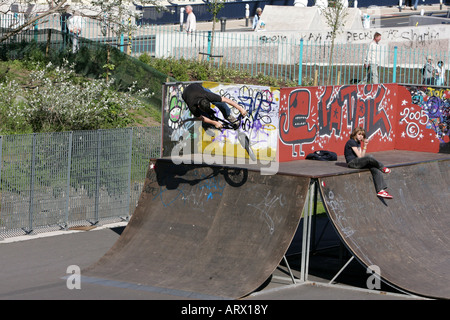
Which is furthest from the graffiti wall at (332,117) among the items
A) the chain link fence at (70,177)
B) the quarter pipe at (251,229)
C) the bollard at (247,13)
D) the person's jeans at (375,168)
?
the bollard at (247,13)

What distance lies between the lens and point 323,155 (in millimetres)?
14023

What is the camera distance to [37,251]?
12.7 meters

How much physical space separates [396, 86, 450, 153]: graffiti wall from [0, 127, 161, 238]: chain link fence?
6.02 metres

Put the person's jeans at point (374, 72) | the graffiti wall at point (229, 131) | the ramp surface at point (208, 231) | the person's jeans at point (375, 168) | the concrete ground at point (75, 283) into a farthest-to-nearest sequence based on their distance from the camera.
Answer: the person's jeans at point (374, 72), the graffiti wall at point (229, 131), the person's jeans at point (375, 168), the ramp surface at point (208, 231), the concrete ground at point (75, 283)

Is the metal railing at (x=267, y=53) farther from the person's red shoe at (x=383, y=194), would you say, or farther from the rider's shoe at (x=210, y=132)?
the person's red shoe at (x=383, y=194)

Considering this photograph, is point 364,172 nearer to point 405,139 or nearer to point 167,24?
point 405,139

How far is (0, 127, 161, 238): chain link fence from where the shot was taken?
13484mm

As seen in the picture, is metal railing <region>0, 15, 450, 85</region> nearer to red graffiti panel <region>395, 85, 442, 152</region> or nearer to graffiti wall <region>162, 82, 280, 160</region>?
red graffiti panel <region>395, 85, 442, 152</region>

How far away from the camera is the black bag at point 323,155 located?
13.9 meters

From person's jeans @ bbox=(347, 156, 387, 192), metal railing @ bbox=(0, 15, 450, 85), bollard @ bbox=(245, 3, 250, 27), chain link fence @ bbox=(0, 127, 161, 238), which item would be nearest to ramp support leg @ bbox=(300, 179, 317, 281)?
person's jeans @ bbox=(347, 156, 387, 192)

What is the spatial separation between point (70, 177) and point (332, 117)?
18.7 feet

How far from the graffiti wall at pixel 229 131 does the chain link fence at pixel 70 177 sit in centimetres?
205
